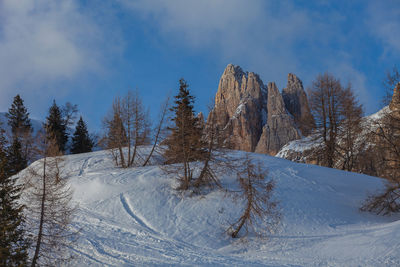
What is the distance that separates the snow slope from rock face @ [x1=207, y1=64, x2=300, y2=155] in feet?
101

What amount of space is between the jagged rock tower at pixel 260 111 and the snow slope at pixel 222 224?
33.2 m

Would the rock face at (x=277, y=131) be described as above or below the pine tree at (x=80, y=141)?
above

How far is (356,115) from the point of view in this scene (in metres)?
22.2

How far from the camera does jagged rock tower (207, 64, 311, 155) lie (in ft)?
193

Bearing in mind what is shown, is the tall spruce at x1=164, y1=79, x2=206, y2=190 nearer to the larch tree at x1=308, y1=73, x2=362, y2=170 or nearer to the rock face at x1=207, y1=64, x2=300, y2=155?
the larch tree at x1=308, y1=73, x2=362, y2=170

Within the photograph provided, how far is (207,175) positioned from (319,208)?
22.6ft

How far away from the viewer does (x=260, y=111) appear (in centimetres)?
6975

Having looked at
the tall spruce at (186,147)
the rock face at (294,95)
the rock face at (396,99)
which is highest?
the rock face at (294,95)

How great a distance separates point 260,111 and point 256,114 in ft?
8.86

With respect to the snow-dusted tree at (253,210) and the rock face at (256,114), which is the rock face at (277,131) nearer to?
the rock face at (256,114)

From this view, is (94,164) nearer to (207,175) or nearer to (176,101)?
(176,101)

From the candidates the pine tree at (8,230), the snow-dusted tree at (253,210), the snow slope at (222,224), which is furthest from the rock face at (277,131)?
the pine tree at (8,230)

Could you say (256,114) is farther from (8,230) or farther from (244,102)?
(8,230)

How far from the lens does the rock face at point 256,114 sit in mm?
58594
